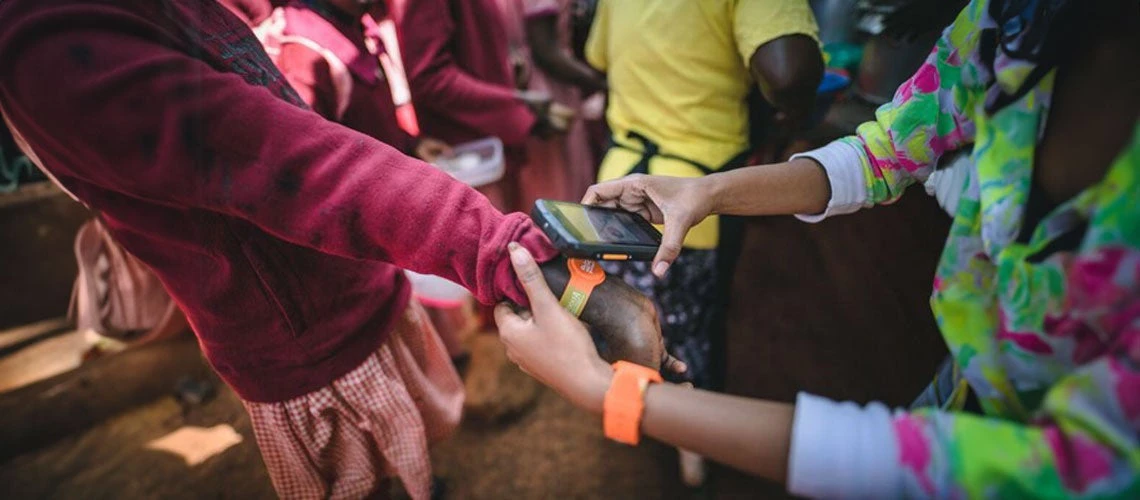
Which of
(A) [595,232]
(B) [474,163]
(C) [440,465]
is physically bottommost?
(C) [440,465]

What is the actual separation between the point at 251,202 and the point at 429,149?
57.7 inches

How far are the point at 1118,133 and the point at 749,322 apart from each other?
7.23 feet

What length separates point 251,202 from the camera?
0.80 m

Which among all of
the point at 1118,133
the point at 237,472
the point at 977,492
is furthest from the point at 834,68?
the point at 237,472

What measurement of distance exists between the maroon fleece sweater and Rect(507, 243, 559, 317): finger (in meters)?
0.04

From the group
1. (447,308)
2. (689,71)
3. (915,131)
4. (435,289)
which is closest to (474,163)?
(435,289)

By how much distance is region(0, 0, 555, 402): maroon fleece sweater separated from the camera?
0.72 meters

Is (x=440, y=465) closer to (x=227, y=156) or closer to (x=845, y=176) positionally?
(x=227, y=156)

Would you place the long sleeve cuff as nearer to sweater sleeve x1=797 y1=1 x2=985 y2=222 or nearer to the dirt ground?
sweater sleeve x1=797 y1=1 x2=985 y2=222

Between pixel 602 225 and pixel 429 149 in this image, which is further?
pixel 429 149

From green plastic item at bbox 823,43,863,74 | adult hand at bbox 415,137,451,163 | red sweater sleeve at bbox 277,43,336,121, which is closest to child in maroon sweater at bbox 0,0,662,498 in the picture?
red sweater sleeve at bbox 277,43,336,121

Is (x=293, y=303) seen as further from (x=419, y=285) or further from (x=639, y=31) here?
(x=639, y=31)

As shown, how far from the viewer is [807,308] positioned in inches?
96.0

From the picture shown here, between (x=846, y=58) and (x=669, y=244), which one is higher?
(x=669, y=244)
